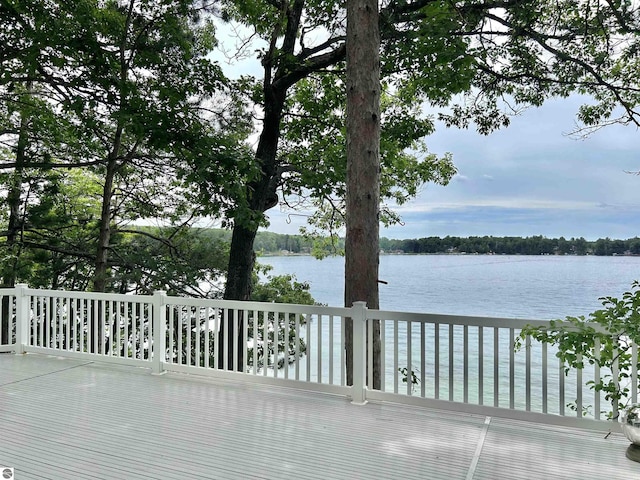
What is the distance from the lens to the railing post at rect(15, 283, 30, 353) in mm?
5793

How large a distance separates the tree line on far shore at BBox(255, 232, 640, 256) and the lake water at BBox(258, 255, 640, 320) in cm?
207

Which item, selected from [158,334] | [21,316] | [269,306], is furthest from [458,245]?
[21,316]

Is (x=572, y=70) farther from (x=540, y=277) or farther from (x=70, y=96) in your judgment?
(x=540, y=277)

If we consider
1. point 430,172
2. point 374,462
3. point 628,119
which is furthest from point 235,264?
point 628,119

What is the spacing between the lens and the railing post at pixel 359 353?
396cm

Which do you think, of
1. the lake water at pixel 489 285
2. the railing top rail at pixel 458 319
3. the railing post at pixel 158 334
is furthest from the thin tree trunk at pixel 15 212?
the lake water at pixel 489 285

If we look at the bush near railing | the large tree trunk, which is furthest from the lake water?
the bush near railing

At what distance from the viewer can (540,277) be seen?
74.7ft

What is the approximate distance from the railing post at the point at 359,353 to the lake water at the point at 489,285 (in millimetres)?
11641

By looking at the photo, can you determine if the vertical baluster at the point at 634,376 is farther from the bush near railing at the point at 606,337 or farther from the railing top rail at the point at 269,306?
the railing top rail at the point at 269,306

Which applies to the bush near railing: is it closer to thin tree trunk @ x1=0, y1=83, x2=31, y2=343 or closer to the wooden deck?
the wooden deck

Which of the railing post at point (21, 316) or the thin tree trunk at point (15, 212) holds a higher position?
the thin tree trunk at point (15, 212)

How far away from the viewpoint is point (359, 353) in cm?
396

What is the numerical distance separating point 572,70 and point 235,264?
662 centimetres
